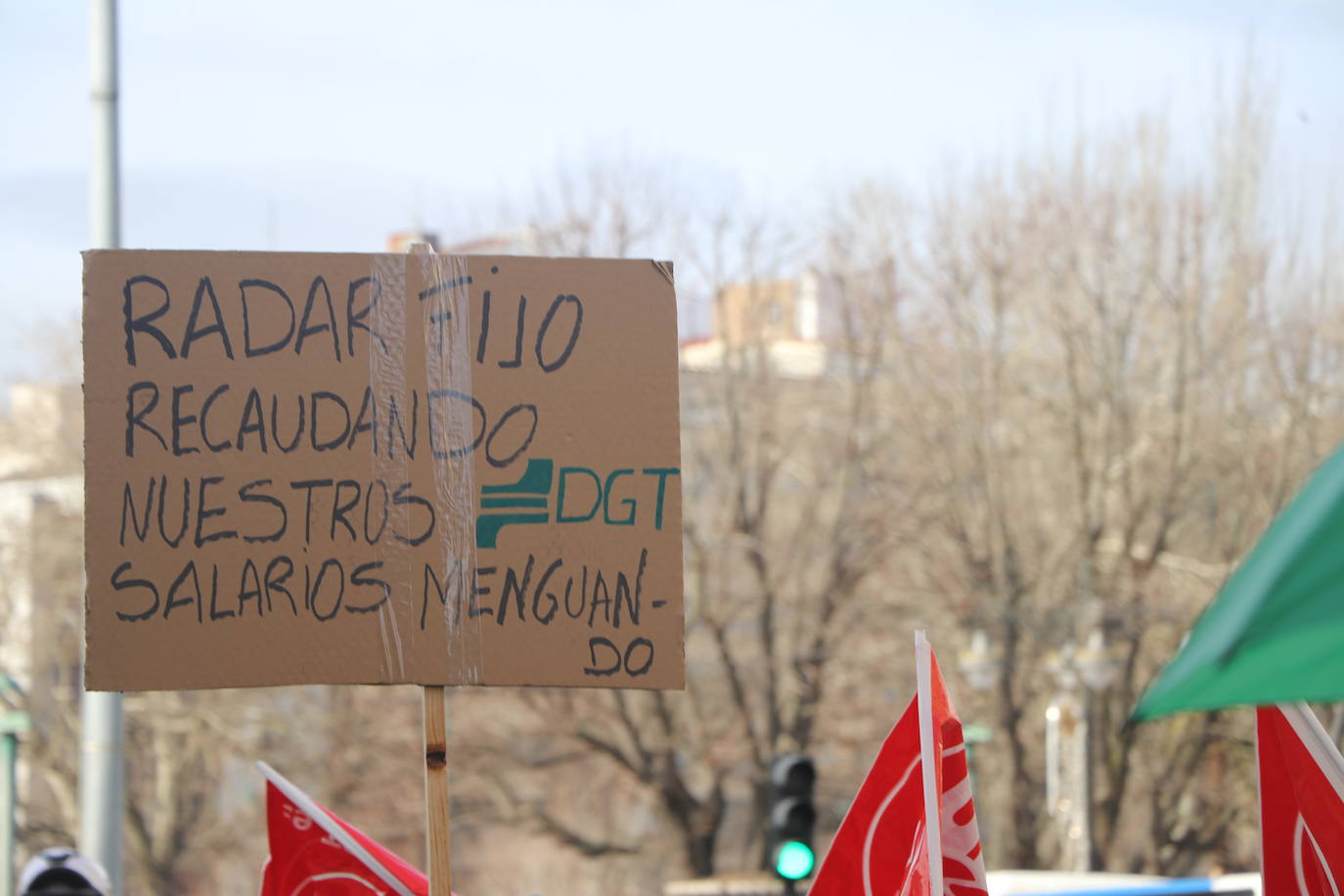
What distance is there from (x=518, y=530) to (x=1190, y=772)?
61.7ft

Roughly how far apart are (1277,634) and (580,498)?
1.62 m

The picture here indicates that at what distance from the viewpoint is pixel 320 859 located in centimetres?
349

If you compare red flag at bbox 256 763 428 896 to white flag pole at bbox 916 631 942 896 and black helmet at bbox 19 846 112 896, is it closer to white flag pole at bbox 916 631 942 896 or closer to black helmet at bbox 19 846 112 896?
black helmet at bbox 19 846 112 896

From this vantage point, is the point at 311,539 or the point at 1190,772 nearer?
the point at 311,539

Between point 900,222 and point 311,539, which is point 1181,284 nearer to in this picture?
point 900,222

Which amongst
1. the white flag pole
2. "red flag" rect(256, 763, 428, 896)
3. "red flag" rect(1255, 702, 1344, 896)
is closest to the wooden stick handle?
"red flag" rect(256, 763, 428, 896)

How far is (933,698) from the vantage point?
3.16 m

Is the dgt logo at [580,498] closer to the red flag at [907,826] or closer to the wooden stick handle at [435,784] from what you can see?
the wooden stick handle at [435,784]

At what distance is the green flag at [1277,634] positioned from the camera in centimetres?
135

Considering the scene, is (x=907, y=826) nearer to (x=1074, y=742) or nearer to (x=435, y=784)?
(x=435, y=784)

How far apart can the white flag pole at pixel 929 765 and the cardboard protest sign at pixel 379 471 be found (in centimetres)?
47

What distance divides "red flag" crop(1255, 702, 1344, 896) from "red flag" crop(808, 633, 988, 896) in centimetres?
55

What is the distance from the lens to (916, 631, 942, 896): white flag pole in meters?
2.79

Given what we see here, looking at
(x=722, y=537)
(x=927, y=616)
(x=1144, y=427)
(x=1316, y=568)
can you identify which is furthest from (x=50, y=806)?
(x=1316, y=568)
